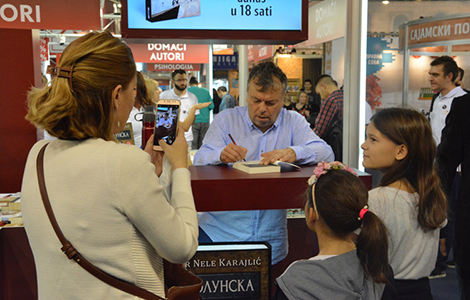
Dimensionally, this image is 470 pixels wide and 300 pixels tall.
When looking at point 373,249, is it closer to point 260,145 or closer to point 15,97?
point 260,145

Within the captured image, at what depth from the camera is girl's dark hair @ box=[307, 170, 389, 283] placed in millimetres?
1486

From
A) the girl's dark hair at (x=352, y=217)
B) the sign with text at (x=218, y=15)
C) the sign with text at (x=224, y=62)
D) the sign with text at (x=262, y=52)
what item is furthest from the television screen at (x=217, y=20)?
the sign with text at (x=224, y=62)

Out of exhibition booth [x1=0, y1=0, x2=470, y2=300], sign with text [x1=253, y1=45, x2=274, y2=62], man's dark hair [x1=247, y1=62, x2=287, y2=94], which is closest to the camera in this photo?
exhibition booth [x1=0, y1=0, x2=470, y2=300]

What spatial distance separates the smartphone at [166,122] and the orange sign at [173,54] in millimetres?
7819

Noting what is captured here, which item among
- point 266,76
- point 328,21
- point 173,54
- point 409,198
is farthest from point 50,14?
point 173,54

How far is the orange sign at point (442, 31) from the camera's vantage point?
5883mm

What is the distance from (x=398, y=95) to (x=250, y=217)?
24.2 ft

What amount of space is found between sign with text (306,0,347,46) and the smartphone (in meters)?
1.84

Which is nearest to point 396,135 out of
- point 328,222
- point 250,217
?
point 328,222

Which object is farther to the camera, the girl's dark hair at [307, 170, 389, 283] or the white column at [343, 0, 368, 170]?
the white column at [343, 0, 368, 170]

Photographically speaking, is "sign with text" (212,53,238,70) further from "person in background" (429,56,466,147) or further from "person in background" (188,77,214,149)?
"person in background" (429,56,466,147)

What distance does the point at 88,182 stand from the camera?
3.65ft

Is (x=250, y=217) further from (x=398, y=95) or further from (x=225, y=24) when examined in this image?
(x=398, y=95)

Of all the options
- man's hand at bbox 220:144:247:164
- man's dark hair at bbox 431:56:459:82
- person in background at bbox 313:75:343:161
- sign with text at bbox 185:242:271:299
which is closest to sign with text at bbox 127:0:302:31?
man's hand at bbox 220:144:247:164
